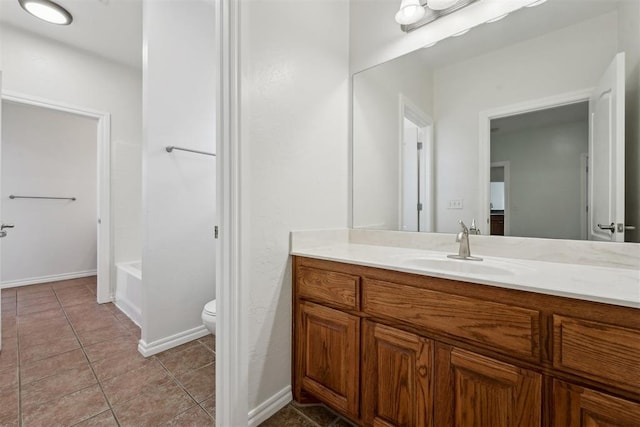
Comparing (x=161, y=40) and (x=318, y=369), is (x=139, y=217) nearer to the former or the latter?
(x=161, y=40)

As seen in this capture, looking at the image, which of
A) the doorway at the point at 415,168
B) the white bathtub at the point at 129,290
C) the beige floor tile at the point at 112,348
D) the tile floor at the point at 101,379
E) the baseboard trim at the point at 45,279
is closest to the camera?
the tile floor at the point at 101,379

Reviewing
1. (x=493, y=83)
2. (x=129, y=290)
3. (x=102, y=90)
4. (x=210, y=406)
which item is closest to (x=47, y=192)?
(x=102, y=90)

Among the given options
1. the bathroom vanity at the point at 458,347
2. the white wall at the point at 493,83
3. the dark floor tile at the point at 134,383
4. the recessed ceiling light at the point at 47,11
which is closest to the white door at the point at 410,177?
the white wall at the point at 493,83

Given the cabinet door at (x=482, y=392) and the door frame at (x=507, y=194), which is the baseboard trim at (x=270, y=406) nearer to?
the cabinet door at (x=482, y=392)

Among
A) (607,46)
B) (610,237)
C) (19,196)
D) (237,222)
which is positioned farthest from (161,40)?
(19,196)

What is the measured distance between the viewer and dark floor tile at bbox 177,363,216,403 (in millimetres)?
1470

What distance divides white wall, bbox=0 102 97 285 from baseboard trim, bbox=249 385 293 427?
3.74 metres

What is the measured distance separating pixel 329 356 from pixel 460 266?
0.72 metres

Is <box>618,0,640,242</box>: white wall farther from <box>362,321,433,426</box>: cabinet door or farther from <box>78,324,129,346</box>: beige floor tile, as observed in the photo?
<box>78,324,129,346</box>: beige floor tile

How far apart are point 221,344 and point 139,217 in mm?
2538

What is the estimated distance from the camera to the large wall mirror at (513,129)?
107 cm

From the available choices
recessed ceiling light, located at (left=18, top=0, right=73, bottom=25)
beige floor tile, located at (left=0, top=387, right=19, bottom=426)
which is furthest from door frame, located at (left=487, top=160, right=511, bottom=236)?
recessed ceiling light, located at (left=18, top=0, right=73, bottom=25)

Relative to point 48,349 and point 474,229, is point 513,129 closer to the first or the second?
point 474,229

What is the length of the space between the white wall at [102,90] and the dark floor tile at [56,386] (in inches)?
58.6
